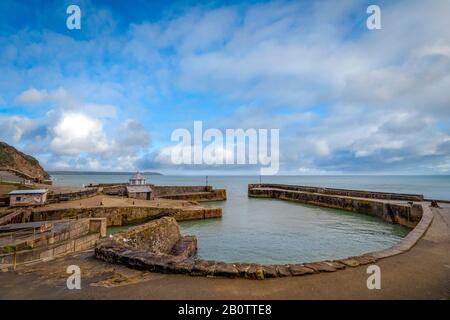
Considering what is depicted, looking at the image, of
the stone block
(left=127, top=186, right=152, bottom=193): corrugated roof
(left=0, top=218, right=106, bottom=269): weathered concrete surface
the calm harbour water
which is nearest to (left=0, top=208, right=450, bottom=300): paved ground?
the stone block

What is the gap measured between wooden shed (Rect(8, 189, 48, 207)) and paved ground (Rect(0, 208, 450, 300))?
21836 millimetres

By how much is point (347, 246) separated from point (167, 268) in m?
13.0

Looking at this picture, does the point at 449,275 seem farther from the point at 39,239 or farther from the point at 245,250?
the point at 39,239

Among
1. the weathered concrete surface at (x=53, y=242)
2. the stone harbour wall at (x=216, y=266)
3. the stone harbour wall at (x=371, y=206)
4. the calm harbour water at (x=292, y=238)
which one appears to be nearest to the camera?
the stone harbour wall at (x=216, y=266)

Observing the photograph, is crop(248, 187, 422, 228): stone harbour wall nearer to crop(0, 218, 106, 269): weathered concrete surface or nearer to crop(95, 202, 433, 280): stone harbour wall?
crop(95, 202, 433, 280): stone harbour wall

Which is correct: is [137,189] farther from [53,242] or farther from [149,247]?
[149,247]

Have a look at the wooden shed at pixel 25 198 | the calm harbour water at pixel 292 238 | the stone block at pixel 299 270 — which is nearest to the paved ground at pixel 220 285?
the stone block at pixel 299 270

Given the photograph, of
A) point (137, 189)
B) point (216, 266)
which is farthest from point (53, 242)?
point (137, 189)

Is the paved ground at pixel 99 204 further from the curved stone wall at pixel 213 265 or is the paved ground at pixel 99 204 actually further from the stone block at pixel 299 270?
the stone block at pixel 299 270

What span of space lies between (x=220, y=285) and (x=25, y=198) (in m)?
26.6

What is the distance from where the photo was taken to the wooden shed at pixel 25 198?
23.8 m

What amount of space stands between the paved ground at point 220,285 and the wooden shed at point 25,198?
21.8m

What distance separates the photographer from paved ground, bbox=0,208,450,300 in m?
4.83
